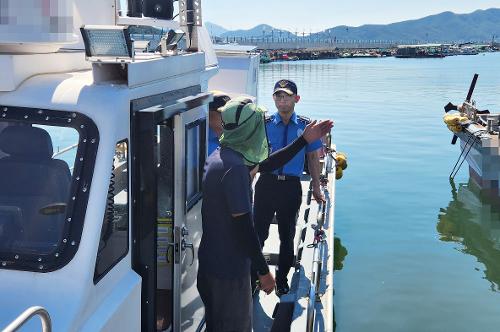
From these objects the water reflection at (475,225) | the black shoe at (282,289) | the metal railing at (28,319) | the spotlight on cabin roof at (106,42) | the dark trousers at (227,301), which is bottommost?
the water reflection at (475,225)

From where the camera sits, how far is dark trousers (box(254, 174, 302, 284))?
5.12 metres

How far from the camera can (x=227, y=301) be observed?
3.42 meters

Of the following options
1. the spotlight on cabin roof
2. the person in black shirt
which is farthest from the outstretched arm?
the spotlight on cabin roof

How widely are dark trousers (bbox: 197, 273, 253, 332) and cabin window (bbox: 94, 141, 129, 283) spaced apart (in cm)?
65

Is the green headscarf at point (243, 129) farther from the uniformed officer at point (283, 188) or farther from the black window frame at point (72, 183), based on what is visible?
the uniformed officer at point (283, 188)

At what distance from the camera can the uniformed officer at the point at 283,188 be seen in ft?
16.7

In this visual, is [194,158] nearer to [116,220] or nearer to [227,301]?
[227,301]

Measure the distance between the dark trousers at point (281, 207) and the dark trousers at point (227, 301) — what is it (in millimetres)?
1682

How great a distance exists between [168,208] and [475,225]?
1161 centimetres

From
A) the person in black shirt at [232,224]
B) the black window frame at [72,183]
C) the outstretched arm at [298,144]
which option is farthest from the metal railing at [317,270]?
the black window frame at [72,183]

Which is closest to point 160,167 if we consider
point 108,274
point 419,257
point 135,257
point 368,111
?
point 135,257

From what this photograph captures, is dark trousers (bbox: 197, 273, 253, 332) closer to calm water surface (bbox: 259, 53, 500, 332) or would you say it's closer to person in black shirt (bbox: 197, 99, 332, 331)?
person in black shirt (bbox: 197, 99, 332, 331)

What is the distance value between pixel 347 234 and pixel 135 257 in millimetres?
9297

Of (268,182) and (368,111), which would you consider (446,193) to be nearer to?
(268,182)
